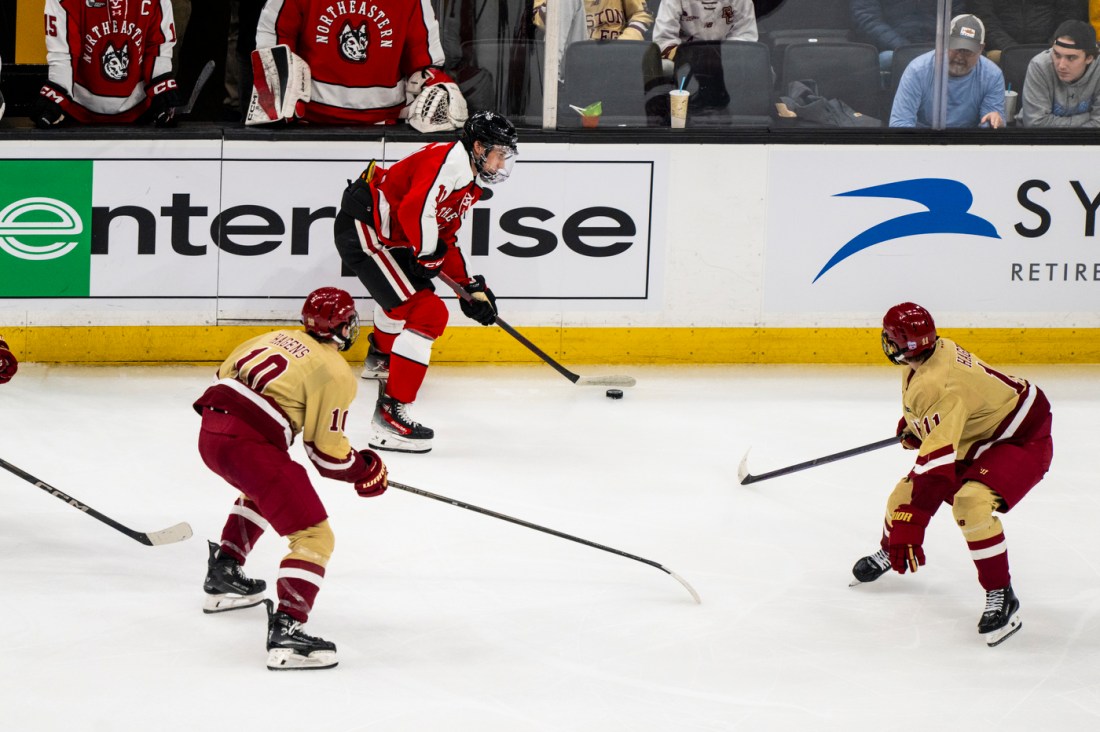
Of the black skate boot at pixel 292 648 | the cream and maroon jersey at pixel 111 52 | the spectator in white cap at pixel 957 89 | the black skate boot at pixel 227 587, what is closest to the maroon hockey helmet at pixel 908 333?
the black skate boot at pixel 292 648

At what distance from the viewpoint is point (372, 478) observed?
11.2 feet

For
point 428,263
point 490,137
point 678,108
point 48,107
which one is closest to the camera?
point 490,137

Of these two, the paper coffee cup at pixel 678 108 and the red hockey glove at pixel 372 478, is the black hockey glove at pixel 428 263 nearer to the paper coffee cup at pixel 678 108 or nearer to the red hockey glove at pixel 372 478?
the paper coffee cup at pixel 678 108

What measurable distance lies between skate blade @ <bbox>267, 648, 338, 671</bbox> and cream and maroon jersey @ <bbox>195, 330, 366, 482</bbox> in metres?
0.40

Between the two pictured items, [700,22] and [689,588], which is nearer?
[689,588]

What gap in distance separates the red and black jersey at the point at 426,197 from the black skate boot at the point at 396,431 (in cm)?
55

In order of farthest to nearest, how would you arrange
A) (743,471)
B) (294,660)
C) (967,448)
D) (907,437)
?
(743,471)
(907,437)
(967,448)
(294,660)

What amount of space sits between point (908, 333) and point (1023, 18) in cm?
336

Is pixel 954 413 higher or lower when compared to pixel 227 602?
higher

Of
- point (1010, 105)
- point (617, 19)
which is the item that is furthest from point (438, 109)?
point (1010, 105)

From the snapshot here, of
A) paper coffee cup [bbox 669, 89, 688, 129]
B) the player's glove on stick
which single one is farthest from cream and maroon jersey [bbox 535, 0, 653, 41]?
the player's glove on stick

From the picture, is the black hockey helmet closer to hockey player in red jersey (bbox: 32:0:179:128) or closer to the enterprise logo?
hockey player in red jersey (bbox: 32:0:179:128)

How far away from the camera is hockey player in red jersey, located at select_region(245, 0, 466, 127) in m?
6.11

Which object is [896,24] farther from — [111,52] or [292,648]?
[292,648]
